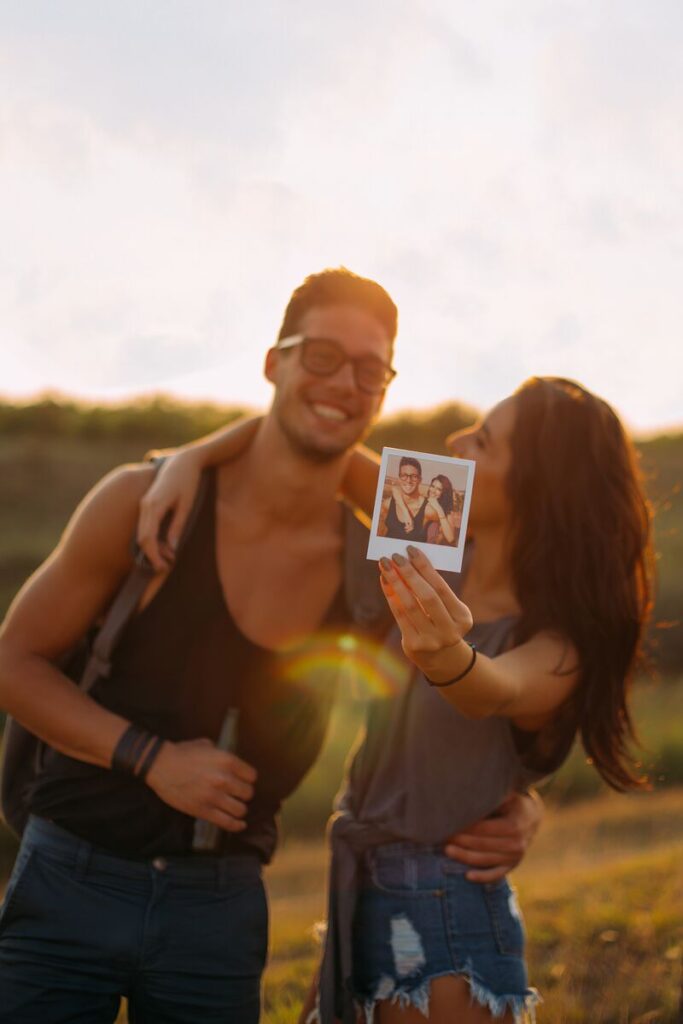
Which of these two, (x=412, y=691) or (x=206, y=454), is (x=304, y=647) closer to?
(x=412, y=691)

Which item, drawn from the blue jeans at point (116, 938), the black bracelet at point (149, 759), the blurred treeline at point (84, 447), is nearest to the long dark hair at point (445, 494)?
the black bracelet at point (149, 759)

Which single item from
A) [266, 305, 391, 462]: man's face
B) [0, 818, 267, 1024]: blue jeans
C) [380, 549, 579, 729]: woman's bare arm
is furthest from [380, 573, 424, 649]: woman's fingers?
[0, 818, 267, 1024]: blue jeans

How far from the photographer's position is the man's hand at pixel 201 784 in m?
2.91

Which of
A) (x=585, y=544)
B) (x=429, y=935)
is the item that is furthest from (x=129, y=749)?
(x=585, y=544)

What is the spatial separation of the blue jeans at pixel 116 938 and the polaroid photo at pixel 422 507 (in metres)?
1.47

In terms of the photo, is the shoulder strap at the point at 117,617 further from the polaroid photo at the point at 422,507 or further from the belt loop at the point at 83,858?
the polaroid photo at the point at 422,507

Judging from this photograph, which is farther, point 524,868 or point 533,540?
point 524,868

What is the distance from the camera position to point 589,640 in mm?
2986

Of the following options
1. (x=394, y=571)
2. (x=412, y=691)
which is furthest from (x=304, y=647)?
(x=394, y=571)

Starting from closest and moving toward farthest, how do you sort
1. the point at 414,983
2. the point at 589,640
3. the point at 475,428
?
1. the point at 414,983
2. the point at 589,640
3. the point at 475,428

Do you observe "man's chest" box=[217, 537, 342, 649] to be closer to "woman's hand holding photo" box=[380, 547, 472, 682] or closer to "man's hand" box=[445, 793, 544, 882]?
"man's hand" box=[445, 793, 544, 882]

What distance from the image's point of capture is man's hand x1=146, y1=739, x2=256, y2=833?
2.91m

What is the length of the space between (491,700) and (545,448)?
901 millimetres

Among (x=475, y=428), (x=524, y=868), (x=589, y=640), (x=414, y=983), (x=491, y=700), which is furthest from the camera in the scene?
(x=524, y=868)
